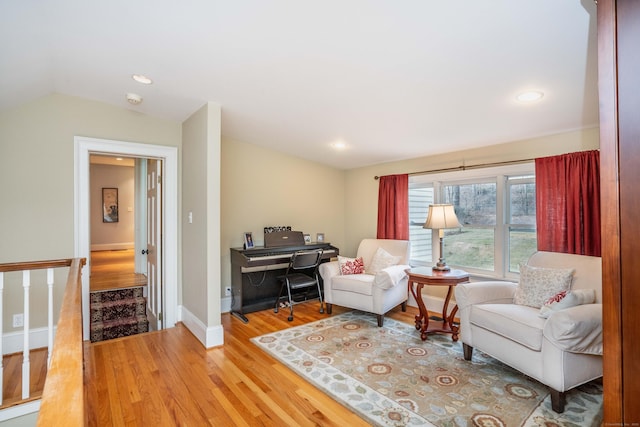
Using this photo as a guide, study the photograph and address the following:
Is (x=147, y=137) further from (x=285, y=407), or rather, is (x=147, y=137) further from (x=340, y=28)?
(x=285, y=407)

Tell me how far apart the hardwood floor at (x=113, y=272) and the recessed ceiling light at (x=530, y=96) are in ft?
15.4

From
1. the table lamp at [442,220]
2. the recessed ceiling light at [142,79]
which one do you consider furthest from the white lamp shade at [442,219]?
the recessed ceiling light at [142,79]

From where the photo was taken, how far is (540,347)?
6.77 feet

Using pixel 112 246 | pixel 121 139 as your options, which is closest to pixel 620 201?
pixel 121 139

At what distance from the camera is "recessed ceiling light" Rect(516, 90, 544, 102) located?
2273mm

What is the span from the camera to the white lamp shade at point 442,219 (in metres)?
3.25

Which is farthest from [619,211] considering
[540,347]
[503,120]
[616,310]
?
[503,120]

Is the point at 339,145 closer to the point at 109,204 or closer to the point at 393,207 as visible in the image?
the point at 393,207

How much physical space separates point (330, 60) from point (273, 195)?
2.59 meters

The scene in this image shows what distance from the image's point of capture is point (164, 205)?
11.7ft

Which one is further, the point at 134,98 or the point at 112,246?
the point at 112,246

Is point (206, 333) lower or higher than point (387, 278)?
lower

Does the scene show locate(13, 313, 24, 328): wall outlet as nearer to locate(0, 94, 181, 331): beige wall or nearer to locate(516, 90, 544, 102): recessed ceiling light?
locate(0, 94, 181, 331): beige wall

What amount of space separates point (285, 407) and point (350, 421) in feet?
1.40
